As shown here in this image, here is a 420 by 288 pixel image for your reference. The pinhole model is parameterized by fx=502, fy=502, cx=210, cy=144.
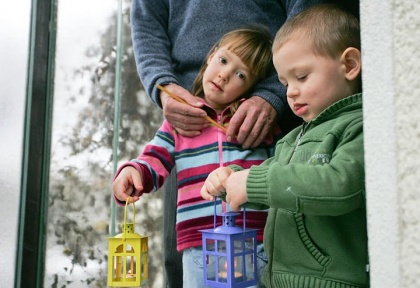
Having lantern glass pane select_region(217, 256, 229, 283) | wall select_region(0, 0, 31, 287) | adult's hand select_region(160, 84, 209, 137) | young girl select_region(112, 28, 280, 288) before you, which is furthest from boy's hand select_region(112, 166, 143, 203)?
wall select_region(0, 0, 31, 287)

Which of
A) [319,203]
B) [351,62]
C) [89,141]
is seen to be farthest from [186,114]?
[89,141]

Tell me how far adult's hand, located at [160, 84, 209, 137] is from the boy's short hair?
0.32 metres

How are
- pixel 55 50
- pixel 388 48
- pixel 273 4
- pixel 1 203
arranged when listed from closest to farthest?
pixel 388 48, pixel 273 4, pixel 1 203, pixel 55 50

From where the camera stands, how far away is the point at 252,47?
1.33 metres

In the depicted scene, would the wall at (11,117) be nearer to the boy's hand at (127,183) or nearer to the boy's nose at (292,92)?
the boy's hand at (127,183)

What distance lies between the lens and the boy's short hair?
1.00 m

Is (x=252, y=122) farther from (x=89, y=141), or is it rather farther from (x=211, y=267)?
(x=89, y=141)

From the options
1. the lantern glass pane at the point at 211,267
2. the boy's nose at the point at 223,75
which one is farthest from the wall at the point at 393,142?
the boy's nose at the point at 223,75

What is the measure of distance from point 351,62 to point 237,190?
35cm

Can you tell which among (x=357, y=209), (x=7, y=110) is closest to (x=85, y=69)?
(x=7, y=110)

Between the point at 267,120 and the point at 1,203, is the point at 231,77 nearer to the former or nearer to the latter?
the point at 267,120

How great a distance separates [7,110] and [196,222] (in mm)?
1151

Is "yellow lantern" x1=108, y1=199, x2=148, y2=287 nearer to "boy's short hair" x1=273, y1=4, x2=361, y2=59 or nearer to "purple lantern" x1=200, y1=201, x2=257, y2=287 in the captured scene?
"purple lantern" x1=200, y1=201, x2=257, y2=287

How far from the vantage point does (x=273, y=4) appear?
1448 mm
